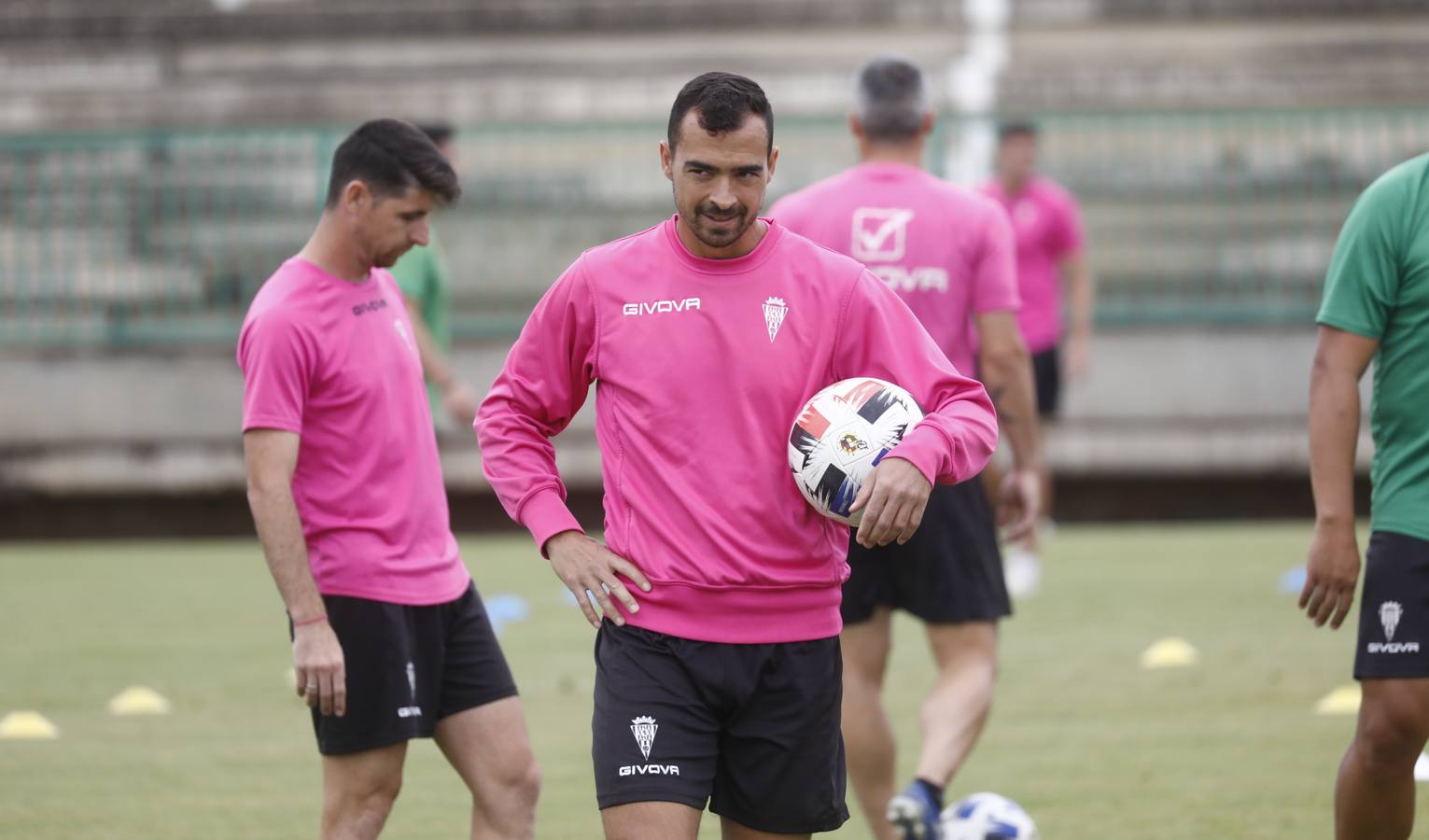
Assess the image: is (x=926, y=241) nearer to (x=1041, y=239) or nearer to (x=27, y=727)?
(x=27, y=727)

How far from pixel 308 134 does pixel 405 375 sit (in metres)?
12.5

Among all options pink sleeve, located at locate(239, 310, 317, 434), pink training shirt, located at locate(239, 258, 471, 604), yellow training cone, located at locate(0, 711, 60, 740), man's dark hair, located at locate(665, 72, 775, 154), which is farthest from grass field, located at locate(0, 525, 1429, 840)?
man's dark hair, located at locate(665, 72, 775, 154)

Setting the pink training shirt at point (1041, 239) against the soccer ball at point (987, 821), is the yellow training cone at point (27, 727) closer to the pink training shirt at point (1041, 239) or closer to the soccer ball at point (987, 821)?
the soccer ball at point (987, 821)

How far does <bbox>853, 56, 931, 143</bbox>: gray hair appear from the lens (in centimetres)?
673

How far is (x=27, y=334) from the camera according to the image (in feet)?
58.5

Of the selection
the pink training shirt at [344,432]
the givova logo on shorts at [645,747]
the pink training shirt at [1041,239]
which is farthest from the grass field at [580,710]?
the givova logo on shorts at [645,747]

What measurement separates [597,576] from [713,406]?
48 centimetres

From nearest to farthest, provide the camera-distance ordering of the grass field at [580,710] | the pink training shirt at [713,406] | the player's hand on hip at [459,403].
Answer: the pink training shirt at [713,406] < the grass field at [580,710] < the player's hand on hip at [459,403]

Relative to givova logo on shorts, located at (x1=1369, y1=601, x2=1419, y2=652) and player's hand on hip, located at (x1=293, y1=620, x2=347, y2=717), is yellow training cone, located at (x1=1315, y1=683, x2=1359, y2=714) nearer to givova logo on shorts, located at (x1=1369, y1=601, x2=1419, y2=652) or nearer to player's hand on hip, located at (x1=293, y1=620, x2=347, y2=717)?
givova logo on shorts, located at (x1=1369, y1=601, x2=1419, y2=652)

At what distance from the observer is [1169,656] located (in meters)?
10.1

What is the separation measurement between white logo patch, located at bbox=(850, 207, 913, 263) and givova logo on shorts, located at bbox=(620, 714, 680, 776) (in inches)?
97.4

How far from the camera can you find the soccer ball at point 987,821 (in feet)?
19.7

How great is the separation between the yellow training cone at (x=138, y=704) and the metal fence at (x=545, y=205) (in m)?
8.55

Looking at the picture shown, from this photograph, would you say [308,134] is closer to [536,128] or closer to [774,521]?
[536,128]
